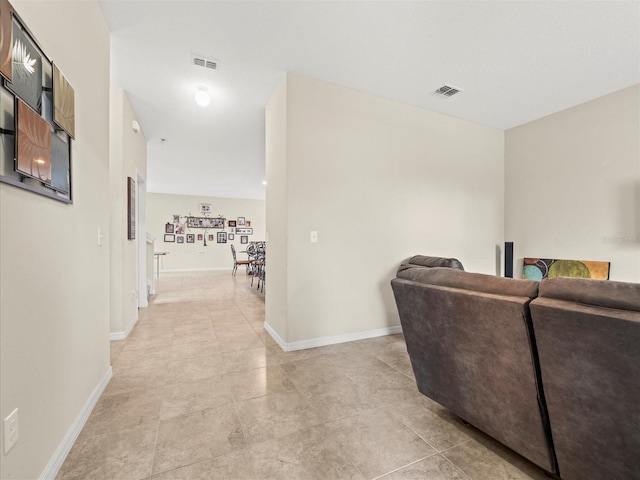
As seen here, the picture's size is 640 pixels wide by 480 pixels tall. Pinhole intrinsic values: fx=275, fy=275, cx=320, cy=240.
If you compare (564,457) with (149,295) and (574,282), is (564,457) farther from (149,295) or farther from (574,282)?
(149,295)

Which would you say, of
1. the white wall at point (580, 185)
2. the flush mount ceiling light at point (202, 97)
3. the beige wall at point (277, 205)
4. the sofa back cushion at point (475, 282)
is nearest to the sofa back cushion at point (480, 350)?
the sofa back cushion at point (475, 282)

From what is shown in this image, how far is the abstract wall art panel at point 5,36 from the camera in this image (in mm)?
946

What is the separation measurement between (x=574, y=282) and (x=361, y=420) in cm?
136

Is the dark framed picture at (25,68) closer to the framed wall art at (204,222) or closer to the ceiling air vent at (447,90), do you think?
the ceiling air vent at (447,90)

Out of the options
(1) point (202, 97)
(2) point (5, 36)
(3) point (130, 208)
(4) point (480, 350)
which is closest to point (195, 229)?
(3) point (130, 208)

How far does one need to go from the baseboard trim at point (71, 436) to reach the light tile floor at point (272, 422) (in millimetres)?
37

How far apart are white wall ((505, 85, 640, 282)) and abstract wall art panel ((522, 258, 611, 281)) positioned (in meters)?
0.07

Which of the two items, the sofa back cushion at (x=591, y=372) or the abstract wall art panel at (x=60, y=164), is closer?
the sofa back cushion at (x=591, y=372)

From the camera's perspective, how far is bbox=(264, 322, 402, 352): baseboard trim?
9.16ft

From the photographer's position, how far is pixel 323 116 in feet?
9.57

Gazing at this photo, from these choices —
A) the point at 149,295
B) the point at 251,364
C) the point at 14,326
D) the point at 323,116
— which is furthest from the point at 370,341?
the point at 149,295

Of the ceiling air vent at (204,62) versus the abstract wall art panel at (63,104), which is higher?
the ceiling air vent at (204,62)

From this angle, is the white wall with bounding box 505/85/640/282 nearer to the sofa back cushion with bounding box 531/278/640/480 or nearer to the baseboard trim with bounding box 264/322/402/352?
the baseboard trim with bounding box 264/322/402/352

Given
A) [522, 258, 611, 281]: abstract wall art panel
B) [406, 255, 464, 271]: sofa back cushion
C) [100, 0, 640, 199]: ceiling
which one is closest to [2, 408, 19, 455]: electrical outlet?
[100, 0, 640, 199]: ceiling
